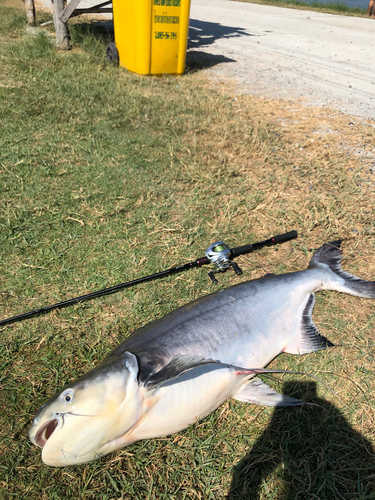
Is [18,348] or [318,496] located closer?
[318,496]

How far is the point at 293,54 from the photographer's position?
34.6 ft

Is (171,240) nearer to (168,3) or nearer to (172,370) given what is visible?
(172,370)

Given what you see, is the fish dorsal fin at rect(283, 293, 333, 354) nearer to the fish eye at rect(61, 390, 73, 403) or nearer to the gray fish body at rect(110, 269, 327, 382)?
the gray fish body at rect(110, 269, 327, 382)

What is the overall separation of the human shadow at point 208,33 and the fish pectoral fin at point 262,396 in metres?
10.7

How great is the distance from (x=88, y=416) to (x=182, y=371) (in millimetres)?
519

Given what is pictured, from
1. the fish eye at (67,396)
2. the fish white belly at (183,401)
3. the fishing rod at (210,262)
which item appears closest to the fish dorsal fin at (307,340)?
the fish white belly at (183,401)

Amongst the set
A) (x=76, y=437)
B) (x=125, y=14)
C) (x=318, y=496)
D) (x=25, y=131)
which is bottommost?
(x=318, y=496)

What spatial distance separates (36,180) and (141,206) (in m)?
1.43

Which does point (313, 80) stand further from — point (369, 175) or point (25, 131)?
point (25, 131)

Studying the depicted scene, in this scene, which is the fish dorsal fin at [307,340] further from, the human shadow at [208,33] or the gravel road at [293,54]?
the human shadow at [208,33]

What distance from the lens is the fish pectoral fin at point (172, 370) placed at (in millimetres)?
2006

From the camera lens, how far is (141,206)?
436 centimetres

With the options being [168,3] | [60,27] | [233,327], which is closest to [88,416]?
[233,327]

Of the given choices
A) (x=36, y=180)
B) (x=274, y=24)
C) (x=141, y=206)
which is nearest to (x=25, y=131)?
(x=36, y=180)
